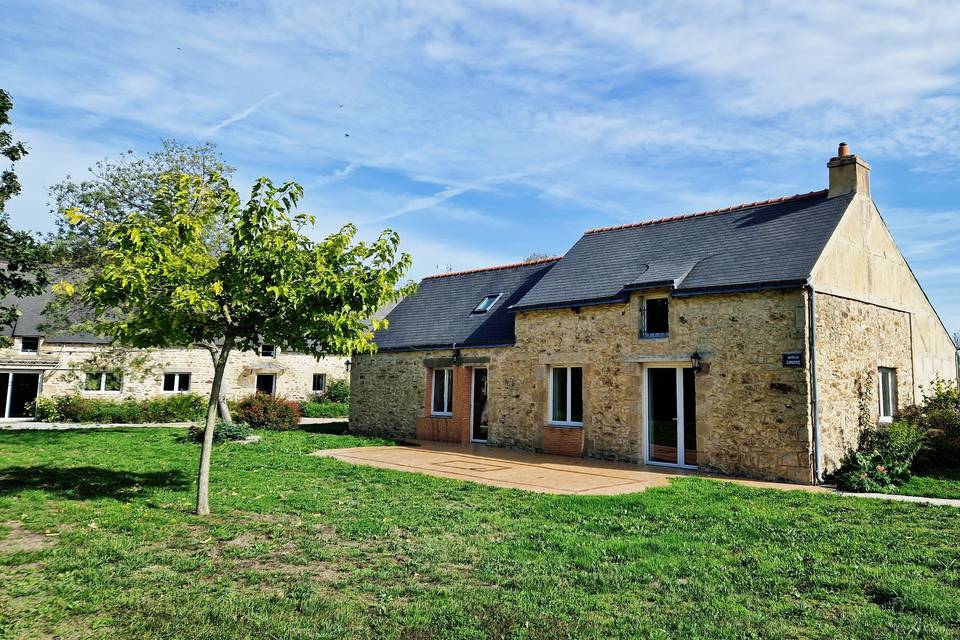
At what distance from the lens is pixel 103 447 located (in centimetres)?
1477

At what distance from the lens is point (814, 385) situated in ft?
36.8

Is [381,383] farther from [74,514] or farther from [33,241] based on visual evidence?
[74,514]

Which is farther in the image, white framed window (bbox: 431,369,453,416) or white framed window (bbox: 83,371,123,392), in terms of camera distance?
white framed window (bbox: 83,371,123,392)

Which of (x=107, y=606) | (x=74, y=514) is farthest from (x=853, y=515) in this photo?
(x=74, y=514)

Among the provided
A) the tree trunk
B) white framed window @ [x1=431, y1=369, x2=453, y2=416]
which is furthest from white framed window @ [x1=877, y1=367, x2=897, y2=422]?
the tree trunk

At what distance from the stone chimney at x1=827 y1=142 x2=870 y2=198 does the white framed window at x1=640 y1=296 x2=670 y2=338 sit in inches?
177

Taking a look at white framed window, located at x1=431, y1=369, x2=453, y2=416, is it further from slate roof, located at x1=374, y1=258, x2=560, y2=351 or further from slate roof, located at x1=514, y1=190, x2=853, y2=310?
slate roof, located at x1=514, y1=190, x2=853, y2=310

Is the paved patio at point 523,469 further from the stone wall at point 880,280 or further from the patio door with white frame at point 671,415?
the stone wall at point 880,280

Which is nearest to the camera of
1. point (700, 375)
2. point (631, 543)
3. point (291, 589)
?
point (291, 589)

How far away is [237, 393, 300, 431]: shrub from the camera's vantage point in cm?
2136

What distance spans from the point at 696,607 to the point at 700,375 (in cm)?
824

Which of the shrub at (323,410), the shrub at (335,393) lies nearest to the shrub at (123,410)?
the shrub at (323,410)

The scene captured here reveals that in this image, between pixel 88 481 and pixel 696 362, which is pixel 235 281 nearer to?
pixel 88 481

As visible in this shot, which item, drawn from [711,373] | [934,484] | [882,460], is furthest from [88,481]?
[934,484]
